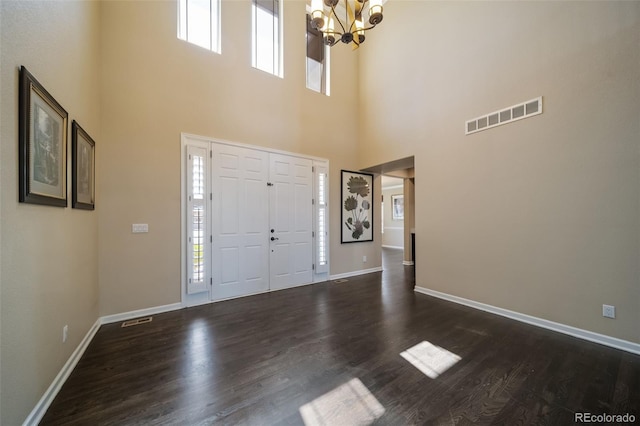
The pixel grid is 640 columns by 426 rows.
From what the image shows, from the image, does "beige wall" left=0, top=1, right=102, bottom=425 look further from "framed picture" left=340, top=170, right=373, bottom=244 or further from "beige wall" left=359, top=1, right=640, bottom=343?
"beige wall" left=359, top=1, right=640, bottom=343

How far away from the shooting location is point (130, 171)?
10.8ft

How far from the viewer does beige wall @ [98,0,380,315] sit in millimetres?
3189

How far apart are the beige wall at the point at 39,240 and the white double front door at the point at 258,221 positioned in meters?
1.59

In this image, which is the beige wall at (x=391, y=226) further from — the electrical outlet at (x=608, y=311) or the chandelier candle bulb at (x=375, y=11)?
the chandelier candle bulb at (x=375, y=11)

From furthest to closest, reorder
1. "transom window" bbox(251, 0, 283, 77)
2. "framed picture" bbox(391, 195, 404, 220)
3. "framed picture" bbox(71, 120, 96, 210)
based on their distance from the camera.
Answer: "framed picture" bbox(391, 195, 404, 220) < "transom window" bbox(251, 0, 283, 77) < "framed picture" bbox(71, 120, 96, 210)

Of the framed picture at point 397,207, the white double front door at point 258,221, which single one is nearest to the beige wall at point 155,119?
the white double front door at point 258,221

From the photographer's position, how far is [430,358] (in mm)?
2293

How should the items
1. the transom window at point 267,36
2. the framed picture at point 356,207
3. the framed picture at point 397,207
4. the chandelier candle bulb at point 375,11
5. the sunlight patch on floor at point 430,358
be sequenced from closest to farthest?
the sunlight patch on floor at point 430,358 → the chandelier candle bulb at point 375,11 → the transom window at point 267,36 → the framed picture at point 356,207 → the framed picture at point 397,207

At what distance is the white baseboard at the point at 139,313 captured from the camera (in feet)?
10.2

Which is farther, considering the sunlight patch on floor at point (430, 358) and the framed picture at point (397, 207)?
the framed picture at point (397, 207)

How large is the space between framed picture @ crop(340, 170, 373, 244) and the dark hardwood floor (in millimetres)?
2388

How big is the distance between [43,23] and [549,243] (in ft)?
17.0

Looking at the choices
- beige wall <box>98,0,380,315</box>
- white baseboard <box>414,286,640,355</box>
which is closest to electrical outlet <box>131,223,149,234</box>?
beige wall <box>98,0,380,315</box>

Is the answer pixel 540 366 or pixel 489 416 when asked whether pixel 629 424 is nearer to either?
pixel 540 366
